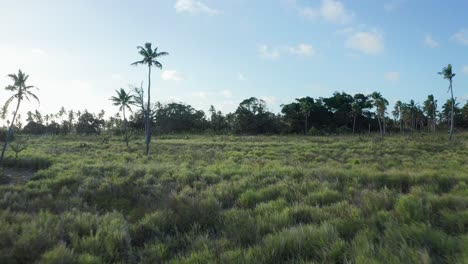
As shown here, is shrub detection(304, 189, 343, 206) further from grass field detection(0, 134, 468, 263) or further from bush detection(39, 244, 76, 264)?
bush detection(39, 244, 76, 264)

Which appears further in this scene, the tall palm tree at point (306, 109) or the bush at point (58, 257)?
the tall palm tree at point (306, 109)

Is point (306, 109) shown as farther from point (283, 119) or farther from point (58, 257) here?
point (58, 257)

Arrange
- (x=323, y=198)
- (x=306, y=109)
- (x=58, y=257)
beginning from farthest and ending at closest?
(x=306, y=109) → (x=323, y=198) → (x=58, y=257)

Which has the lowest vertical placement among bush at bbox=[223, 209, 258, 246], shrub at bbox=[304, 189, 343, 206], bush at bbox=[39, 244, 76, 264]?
bush at bbox=[39, 244, 76, 264]

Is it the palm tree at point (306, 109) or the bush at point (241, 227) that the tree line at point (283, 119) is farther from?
the bush at point (241, 227)

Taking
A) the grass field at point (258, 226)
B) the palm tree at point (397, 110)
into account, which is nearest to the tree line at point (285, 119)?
the palm tree at point (397, 110)

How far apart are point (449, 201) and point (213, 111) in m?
91.0

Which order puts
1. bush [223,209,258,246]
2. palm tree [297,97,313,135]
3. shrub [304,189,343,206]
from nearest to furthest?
1. bush [223,209,258,246]
2. shrub [304,189,343,206]
3. palm tree [297,97,313,135]

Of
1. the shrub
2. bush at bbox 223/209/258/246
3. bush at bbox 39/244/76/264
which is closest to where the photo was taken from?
bush at bbox 39/244/76/264

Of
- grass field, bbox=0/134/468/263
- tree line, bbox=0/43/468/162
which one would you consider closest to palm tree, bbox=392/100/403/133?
tree line, bbox=0/43/468/162

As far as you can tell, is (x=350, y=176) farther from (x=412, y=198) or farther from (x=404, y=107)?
(x=404, y=107)

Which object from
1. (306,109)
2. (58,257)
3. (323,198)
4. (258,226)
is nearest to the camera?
(58,257)

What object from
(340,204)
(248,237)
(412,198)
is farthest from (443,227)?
(248,237)

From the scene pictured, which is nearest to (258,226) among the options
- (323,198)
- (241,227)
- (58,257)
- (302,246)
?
(241,227)
